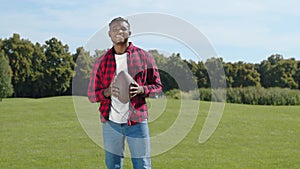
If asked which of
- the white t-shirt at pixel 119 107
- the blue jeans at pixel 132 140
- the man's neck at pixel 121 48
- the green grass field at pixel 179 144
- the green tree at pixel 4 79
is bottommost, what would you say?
the green grass field at pixel 179 144

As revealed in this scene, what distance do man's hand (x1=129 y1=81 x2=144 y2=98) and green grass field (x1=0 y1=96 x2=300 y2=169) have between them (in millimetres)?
3593

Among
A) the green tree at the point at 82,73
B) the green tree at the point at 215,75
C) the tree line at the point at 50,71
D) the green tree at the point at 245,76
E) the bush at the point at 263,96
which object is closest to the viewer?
the green tree at the point at 82,73

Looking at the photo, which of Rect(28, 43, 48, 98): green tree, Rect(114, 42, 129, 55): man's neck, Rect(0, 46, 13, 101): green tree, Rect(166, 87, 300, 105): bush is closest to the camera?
Rect(114, 42, 129, 55): man's neck

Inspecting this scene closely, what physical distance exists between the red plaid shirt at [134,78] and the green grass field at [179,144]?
11.3 ft

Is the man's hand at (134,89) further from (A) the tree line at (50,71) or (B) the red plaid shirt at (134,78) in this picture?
(A) the tree line at (50,71)

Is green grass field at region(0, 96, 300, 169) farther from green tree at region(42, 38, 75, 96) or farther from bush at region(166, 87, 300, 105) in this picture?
green tree at region(42, 38, 75, 96)

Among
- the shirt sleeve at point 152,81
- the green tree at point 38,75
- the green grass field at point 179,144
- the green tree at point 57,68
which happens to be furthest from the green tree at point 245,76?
the shirt sleeve at point 152,81

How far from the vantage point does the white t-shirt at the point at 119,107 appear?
340 centimetres

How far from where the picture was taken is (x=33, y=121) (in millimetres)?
13875

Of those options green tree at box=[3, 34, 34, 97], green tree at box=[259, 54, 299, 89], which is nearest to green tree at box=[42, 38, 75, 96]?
green tree at box=[3, 34, 34, 97]

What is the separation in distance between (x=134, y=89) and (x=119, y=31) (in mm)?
445

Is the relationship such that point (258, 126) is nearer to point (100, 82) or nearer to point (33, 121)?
point (33, 121)

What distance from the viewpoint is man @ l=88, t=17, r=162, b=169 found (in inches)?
133

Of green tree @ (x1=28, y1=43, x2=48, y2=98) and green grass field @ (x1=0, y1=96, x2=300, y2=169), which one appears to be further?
green tree @ (x1=28, y1=43, x2=48, y2=98)
